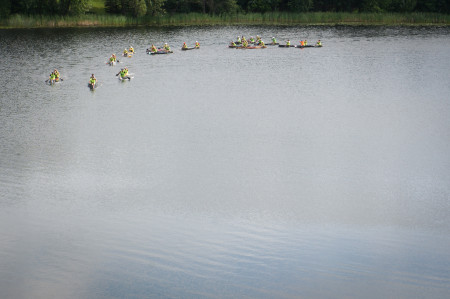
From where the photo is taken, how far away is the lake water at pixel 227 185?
17797 mm

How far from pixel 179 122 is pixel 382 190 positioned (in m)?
14.9

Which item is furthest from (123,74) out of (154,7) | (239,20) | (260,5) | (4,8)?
(260,5)

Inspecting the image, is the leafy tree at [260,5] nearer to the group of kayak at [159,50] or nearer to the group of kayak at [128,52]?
the group of kayak at [159,50]

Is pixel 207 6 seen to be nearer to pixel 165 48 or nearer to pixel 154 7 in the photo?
pixel 154 7

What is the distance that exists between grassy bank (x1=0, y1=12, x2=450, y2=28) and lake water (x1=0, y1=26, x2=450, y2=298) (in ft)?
105

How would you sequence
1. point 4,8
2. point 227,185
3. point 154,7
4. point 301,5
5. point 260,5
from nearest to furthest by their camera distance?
point 227,185 < point 4,8 < point 154,7 < point 301,5 < point 260,5

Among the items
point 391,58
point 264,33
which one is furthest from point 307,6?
point 391,58

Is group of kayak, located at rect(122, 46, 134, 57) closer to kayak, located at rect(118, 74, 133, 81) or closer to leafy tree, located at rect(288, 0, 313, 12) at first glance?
kayak, located at rect(118, 74, 133, 81)

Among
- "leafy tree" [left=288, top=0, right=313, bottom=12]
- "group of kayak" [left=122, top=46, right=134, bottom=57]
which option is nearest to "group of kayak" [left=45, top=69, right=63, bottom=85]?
"group of kayak" [left=122, top=46, right=134, bottom=57]

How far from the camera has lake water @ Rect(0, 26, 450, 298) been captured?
17.8 meters

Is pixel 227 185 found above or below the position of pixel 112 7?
below

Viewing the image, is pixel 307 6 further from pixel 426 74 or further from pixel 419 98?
pixel 419 98

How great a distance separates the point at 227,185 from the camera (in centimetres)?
2492

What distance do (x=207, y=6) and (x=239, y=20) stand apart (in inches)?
285
